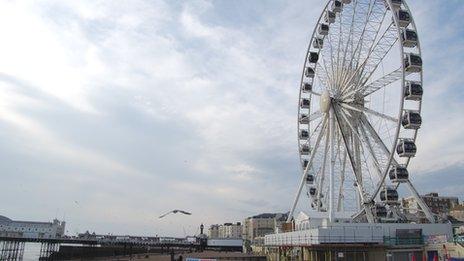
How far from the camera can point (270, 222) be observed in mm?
198625

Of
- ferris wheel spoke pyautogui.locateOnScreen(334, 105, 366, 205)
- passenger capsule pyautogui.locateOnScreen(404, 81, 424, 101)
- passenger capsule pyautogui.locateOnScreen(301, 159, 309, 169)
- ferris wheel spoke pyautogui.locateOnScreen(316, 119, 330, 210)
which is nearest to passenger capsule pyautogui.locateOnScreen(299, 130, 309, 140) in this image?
passenger capsule pyautogui.locateOnScreen(301, 159, 309, 169)

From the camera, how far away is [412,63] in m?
44.0

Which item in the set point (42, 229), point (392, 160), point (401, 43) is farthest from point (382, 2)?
point (42, 229)

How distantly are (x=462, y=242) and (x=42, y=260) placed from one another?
8053 cm

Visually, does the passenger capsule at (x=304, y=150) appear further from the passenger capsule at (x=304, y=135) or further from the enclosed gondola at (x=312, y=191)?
the enclosed gondola at (x=312, y=191)

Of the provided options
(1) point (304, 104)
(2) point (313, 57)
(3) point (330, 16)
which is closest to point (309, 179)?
(1) point (304, 104)

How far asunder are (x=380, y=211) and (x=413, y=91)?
12193 millimetres

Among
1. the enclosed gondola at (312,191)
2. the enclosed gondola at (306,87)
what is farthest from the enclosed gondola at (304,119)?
the enclosed gondola at (312,191)

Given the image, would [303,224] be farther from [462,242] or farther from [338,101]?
[462,242]

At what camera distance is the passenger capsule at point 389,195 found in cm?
4559

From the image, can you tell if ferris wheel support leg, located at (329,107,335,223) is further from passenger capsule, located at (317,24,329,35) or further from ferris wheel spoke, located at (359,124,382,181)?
passenger capsule, located at (317,24,329,35)

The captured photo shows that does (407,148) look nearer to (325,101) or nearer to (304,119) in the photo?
(325,101)

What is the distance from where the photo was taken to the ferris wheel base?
140 ft

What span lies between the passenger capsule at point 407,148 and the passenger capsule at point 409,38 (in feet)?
30.3
